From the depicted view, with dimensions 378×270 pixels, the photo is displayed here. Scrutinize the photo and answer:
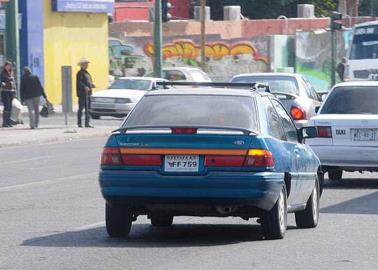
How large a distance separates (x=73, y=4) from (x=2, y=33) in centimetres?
379

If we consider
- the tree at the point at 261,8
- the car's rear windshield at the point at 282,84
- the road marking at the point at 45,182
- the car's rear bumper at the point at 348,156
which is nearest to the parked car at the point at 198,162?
the car's rear bumper at the point at 348,156

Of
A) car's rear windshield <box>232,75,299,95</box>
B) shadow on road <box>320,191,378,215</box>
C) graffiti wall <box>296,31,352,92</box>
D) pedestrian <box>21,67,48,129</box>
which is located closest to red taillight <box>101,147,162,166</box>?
shadow on road <box>320,191,378,215</box>

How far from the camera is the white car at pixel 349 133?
61.4 ft

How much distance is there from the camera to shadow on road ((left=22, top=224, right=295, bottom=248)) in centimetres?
1212

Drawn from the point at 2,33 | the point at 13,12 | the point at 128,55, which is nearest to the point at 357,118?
the point at 13,12

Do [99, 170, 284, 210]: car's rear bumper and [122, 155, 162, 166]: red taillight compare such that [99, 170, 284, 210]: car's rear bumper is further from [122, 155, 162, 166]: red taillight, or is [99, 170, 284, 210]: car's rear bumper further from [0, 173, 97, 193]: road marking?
[0, 173, 97, 193]: road marking

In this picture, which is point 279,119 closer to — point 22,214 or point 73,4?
point 22,214

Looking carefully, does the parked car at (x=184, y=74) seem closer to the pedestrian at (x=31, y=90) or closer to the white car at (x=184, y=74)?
the white car at (x=184, y=74)

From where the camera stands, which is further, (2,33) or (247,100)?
(2,33)

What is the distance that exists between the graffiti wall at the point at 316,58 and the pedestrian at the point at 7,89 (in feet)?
101

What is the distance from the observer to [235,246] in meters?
12.0

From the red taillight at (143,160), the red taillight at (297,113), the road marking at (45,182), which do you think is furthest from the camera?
the red taillight at (297,113)

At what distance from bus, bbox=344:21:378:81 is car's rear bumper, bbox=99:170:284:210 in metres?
28.7

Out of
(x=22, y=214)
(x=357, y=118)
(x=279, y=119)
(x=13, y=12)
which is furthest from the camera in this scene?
(x=13, y=12)
